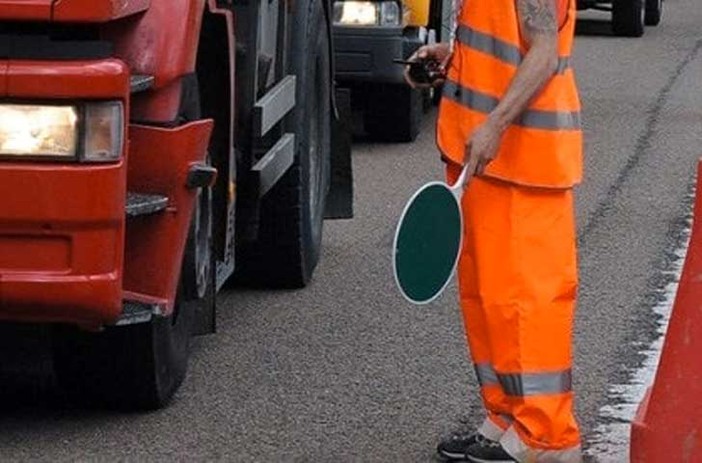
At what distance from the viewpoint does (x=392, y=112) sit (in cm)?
1309

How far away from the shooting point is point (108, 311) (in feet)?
17.9

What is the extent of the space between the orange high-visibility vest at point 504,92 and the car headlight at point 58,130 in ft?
2.96

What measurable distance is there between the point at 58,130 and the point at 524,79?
1124 millimetres

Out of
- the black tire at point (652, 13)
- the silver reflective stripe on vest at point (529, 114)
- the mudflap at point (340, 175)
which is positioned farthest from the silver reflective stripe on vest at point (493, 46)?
the black tire at point (652, 13)

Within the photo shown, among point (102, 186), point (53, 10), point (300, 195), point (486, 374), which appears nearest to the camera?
point (53, 10)

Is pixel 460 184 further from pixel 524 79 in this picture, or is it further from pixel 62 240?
pixel 62 240

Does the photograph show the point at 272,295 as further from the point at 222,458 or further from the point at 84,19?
the point at 84,19

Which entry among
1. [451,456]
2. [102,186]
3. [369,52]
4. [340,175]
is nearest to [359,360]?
[451,456]

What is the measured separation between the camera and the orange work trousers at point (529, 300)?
5617mm

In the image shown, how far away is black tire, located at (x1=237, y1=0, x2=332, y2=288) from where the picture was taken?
8.14 meters

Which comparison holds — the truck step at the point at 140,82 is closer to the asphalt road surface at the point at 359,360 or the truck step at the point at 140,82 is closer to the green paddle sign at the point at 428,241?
the green paddle sign at the point at 428,241

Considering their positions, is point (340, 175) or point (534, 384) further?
point (340, 175)

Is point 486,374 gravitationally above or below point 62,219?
below

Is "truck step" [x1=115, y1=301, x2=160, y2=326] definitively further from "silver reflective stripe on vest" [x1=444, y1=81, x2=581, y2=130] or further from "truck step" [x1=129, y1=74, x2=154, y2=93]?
"silver reflective stripe on vest" [x1=444, y1=81, x2=581, y2=130]
